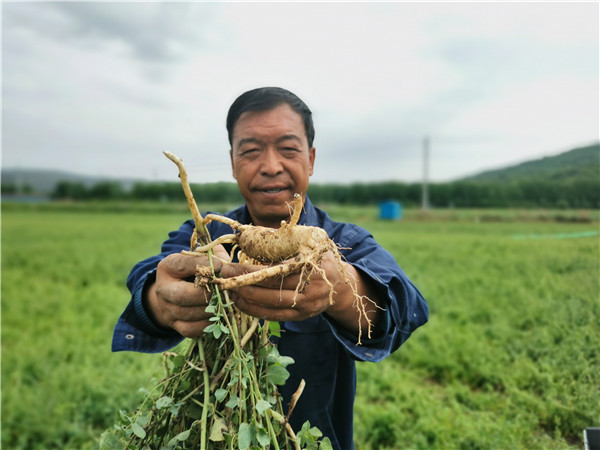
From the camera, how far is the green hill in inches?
97.7

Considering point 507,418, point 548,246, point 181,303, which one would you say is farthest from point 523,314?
point 181,303

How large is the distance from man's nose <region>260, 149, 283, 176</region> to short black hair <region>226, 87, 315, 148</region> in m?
0.21

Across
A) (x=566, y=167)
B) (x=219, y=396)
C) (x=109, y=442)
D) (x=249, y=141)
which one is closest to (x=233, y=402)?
(x=219, y=396)

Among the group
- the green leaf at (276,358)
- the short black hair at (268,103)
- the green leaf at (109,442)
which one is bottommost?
the green leaf at (109,442)

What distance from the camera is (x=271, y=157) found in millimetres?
1983

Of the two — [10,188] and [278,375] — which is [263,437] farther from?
[10,188]

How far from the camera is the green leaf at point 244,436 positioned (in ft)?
3.92

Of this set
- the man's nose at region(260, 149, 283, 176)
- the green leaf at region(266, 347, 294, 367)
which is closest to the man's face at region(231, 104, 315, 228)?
the man's nose at region(260, 149, 283, 176)

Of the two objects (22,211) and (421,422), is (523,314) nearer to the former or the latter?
(421,422)

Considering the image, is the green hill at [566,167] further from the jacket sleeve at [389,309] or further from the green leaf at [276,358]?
the green leaf at [276,358]

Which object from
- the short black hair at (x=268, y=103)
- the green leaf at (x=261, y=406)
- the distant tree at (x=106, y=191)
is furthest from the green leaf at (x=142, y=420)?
the distant tree at (x=106, y=191)

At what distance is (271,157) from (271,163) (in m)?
0.03

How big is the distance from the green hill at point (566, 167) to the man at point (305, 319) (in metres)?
1.48

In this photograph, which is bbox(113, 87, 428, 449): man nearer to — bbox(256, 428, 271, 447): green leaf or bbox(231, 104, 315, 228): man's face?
bbox(231, 104, 315, 228): man's face
